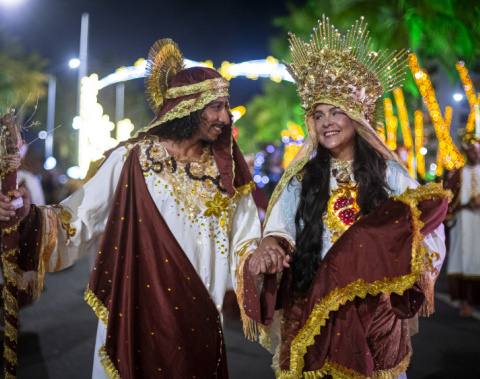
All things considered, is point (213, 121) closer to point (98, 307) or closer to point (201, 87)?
point (201, 87)

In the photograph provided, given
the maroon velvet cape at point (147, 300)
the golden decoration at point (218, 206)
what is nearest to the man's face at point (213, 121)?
the golden decoration at point (218, 206)

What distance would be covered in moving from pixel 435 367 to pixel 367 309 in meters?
3.14

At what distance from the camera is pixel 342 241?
286 cm

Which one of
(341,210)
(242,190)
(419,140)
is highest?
(419,140)

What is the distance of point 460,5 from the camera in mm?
18094

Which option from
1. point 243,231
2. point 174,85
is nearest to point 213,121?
point 174,85

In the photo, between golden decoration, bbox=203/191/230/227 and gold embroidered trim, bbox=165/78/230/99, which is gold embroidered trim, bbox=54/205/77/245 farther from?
gold embroidered trim, bbox=165/78/230/99

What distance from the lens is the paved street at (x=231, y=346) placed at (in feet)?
17.4

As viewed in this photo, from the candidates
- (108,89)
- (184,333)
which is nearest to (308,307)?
(184,333)

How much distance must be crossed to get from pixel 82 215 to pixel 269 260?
121 centimetres

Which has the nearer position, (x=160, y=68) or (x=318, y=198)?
(x=318, y=198)

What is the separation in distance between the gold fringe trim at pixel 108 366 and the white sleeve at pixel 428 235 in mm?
1833

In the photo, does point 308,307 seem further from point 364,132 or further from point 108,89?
point 108,89

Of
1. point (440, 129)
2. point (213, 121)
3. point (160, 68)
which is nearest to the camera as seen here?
point (213, 121)
